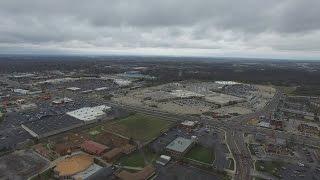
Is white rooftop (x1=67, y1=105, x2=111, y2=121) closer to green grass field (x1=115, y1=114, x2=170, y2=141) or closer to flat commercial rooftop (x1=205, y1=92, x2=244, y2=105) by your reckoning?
green grass field (x1=115, y1=114, x2=170, y2=141)

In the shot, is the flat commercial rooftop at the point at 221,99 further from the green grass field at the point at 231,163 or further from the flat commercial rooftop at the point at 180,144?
the green grass field at the point at 231,163

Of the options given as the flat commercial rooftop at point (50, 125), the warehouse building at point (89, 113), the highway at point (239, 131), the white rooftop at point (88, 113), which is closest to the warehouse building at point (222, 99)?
the highway at point (239, 131)

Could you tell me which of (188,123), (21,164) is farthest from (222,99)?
(21,164)

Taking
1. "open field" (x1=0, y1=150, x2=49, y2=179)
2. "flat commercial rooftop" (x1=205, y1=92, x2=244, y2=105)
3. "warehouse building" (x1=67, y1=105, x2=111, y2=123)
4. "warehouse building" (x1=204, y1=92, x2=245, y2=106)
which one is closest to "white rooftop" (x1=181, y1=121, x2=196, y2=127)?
"warehouse building" (x1=67, y1=105, x2=111, y2=123)

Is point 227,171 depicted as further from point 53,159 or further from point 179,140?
point 53,159

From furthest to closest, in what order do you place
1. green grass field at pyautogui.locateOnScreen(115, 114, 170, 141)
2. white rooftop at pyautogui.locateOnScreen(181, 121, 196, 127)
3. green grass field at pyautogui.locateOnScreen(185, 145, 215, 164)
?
white rooftop at pyautogui.locateOnScreen(181, 121, 196, 127) < green grass field at pyautogui.locateOnScreen(115, 114, 170, 141) < green grass field at pyautogui.locateOnScreen(185, 145, 215, 164)

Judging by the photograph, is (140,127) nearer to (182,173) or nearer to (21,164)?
(182,173)
